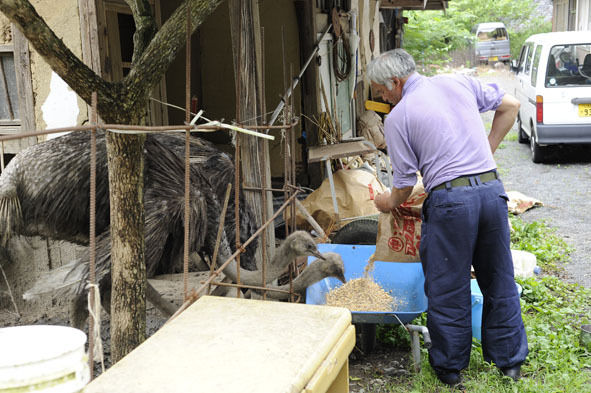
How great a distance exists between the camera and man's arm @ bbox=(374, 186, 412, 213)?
376cm

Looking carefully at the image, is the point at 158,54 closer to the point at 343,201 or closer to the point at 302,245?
the point at 302,245

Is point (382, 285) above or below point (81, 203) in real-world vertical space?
below

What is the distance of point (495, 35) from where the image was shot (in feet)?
89.8

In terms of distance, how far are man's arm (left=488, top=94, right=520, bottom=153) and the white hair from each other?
595 millimetres

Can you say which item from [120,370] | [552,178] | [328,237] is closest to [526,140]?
[552,178]

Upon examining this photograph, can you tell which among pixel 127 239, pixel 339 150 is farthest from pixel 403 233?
pixel 339 150

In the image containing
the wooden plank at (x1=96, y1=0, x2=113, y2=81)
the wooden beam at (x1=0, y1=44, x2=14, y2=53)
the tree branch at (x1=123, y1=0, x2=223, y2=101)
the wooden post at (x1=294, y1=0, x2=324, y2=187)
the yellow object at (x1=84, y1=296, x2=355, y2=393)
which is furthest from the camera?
the wooden post at (x1=294, y1=0, x2=324, y2=187)

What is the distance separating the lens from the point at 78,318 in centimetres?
405

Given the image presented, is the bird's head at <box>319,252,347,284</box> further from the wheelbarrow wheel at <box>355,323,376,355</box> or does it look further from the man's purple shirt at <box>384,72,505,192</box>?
the man's purple shirt at <box>384,72,505,192</box>

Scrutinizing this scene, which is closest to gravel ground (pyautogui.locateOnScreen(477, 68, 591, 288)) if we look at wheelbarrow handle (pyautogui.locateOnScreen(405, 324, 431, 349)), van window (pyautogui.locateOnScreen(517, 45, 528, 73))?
van window (pyautogui.locateOnScreen(517, 45, 528, 73))

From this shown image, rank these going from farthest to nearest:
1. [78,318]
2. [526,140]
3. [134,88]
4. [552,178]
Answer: [526,140] → [552,178] → [78,318] → [134,88]

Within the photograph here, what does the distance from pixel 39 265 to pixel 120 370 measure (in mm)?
3215

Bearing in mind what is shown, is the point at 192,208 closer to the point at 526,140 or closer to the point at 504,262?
the point at 504,262

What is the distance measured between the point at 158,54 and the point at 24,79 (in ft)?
7.25
